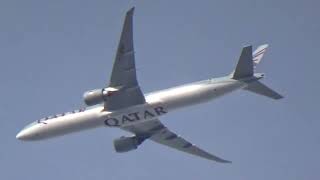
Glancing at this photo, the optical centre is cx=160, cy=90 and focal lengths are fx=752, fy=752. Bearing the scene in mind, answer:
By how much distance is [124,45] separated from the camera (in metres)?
62.4

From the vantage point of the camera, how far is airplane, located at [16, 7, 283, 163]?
64.8 meters

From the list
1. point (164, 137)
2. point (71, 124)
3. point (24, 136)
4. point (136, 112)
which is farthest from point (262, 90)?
point (24, 136)

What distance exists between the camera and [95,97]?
66.6 m

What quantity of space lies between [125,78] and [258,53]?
1682cm

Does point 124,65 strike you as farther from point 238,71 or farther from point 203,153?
point 203,153

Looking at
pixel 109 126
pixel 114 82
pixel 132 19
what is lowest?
pixel 109 126

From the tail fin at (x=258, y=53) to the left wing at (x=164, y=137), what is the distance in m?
10.6

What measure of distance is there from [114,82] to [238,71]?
1091 cm

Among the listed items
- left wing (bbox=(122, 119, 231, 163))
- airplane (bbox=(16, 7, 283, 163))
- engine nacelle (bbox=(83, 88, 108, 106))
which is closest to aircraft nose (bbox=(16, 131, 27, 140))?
airplane (bbox=(16, 7, 283, 163))

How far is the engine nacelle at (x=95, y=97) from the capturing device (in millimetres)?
66438

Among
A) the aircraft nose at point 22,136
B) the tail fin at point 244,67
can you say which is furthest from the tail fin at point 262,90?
the aircraft nose at point 22,136

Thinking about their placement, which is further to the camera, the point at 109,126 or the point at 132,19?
the point at 109,126

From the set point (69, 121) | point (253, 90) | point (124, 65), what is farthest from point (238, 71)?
point (69, 121)

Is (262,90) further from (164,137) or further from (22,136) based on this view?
(22,136)
